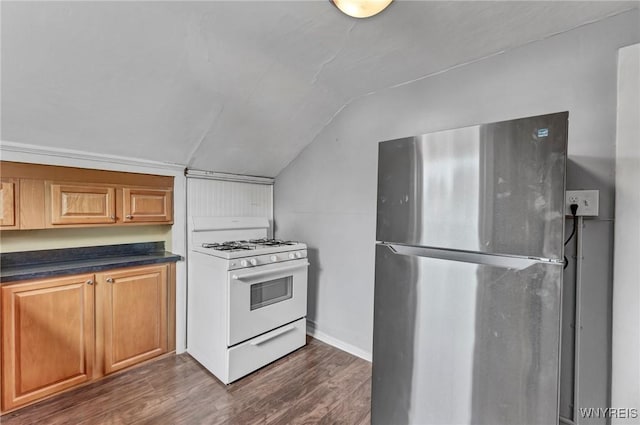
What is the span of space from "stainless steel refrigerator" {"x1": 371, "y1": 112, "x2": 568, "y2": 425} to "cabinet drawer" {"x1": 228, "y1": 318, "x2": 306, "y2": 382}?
1.03 metres

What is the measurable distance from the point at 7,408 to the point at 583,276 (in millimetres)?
3392

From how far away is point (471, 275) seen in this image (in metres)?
1.19

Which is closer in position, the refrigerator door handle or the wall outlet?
the refrigerator door handle

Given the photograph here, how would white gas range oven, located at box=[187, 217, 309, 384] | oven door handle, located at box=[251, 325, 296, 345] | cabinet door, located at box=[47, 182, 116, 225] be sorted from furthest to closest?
1. oven door handle, located at box=[251, 325, 296, 345]
2. white gas range oven, located at box=[187, 217, 309, 384]
3. cabinet door, located at box=[47, 182, 116, 225]

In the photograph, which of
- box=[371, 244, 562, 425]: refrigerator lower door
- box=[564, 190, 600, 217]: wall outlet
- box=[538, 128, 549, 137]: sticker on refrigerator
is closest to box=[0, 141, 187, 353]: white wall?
box=[371, 244, 562, 425]: refrigerator lower door

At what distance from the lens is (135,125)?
77.2 inches

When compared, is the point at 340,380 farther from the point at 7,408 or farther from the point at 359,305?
the point at 7,408

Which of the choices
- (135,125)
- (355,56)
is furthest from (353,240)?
(135,125)

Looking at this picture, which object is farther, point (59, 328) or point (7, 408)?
point (59, 328)

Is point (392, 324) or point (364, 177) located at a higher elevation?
point (364, 177)

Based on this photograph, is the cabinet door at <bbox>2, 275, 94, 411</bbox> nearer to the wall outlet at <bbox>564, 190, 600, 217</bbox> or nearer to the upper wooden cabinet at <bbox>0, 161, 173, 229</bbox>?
the upper wooden cabinet at <bbox>0, 161, 173, 229</bbox>

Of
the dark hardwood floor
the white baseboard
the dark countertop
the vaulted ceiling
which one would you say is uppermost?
the vaulted ceiling

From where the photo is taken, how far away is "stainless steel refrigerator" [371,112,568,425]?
41.1 inches

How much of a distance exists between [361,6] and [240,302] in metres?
1.96
